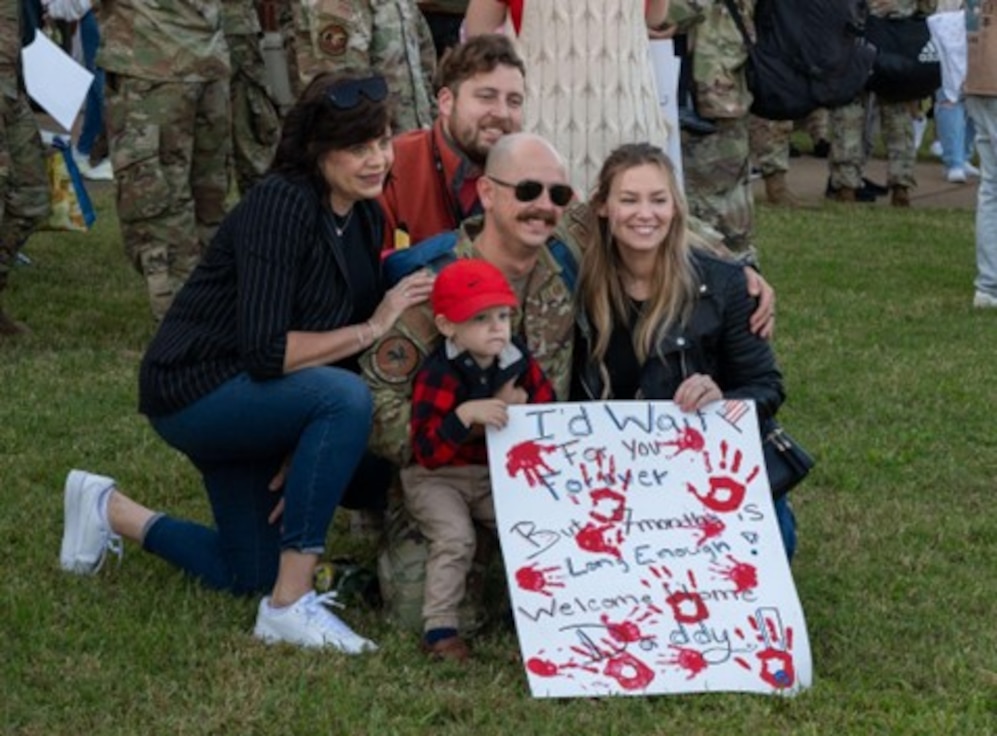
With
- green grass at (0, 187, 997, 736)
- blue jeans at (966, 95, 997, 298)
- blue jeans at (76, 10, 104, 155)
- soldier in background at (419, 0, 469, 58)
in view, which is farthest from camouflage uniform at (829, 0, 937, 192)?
blue jeans at (76, 10, 104, 155)

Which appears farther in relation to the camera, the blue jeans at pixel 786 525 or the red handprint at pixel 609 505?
the blue jeans at pixel 786 525

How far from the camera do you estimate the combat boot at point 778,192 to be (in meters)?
13.2

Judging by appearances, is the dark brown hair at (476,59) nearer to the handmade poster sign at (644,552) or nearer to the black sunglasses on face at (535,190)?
the black sunglasses on face at (535,190)

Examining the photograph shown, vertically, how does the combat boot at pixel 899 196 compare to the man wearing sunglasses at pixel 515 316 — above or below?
below

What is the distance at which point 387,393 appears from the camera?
486 cm

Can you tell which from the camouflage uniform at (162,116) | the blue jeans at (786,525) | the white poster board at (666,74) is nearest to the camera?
the blue jeans at (786,525)

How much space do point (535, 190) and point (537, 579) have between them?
35.0 inches

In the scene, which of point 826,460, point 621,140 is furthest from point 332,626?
point 826,460

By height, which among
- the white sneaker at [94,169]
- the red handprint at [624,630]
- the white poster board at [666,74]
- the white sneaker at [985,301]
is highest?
the white poster board at [666,74]

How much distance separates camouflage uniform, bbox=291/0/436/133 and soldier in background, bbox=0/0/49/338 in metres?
1.13

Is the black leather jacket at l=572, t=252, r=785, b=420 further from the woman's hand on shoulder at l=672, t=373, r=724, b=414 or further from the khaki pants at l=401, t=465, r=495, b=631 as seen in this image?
the khaki pants at l=401, t=465, r=495, b=631

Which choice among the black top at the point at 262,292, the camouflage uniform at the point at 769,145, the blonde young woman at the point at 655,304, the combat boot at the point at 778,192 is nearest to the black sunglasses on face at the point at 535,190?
the blonde young woman at the point at 655,304

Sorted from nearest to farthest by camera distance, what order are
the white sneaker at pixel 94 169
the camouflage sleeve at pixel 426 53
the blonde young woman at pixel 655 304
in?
the blonde young woman at pixel 655 304 < the camouflage sleeve at pixel 426 53 < the white sneaker at pixel 94 169

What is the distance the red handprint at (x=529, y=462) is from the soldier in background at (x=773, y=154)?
8135 millimetres
